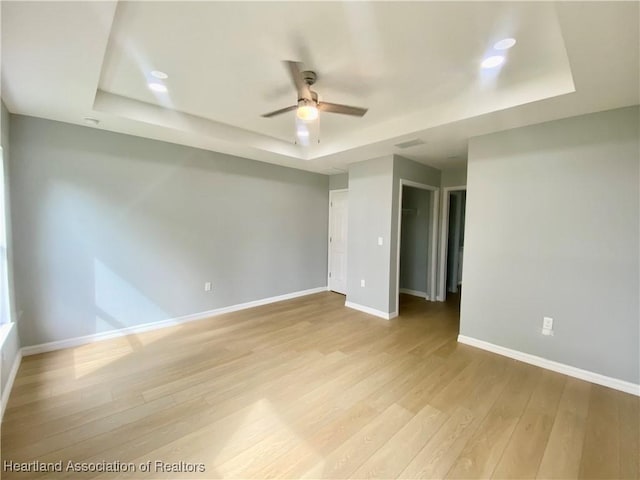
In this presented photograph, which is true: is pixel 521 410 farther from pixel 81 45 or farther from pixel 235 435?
pixel 81 45

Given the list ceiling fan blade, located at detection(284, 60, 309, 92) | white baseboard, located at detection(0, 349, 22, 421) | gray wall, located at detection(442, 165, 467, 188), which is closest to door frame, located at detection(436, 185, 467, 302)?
gray wall, located at detection(442, 165, 467, 188)

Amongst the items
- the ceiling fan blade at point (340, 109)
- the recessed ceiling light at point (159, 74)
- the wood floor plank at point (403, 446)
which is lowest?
the wood floor plank at point (403, 446)

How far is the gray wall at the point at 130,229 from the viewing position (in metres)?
2.96

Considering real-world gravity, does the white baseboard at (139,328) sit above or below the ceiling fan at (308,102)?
below

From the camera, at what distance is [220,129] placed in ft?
11.7

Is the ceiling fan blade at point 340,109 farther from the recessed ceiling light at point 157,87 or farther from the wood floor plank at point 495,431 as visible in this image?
the wood floor plank at point 495,431

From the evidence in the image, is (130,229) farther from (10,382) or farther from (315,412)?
(315,412)

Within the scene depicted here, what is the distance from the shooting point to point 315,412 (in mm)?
2156

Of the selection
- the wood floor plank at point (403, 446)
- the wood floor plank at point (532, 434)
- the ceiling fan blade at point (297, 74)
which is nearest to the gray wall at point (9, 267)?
the ceiling fan blade at point (297, 74)

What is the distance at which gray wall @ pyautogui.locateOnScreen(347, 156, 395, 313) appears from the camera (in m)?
4.27

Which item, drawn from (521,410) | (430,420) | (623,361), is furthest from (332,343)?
(623,361)

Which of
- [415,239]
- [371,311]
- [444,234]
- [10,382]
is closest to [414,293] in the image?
[415,239]

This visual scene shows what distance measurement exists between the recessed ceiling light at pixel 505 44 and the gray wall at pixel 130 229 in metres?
3.59

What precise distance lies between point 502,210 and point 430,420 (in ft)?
7.67
